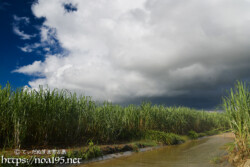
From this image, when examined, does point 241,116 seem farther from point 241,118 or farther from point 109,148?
point 109,148

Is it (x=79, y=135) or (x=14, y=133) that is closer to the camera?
(x=14, y=133)

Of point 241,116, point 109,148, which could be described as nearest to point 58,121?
point 109,148

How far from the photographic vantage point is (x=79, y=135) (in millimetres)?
5480

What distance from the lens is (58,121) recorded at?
481 cm

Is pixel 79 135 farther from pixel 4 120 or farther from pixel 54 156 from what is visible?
pixel 4 120

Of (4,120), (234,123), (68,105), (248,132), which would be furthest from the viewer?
(68,105)

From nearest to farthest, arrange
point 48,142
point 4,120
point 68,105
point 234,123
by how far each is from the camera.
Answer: point 234,123 < point 4,120 < point 48,142 < point 68,105

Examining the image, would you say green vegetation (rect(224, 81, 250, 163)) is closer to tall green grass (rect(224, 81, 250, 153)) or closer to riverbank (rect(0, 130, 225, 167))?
tall green grass (rect(224, 81, 250, 153))

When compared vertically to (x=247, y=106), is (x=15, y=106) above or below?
above

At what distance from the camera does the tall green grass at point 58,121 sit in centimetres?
411

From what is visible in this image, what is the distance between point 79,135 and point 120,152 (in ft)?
4.55

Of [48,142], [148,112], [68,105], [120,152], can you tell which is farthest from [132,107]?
[48,142]

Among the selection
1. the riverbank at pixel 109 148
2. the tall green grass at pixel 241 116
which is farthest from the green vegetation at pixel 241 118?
the riverbank at pixel 109 148

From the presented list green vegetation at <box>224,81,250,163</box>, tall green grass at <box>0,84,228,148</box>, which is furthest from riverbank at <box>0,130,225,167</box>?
green vegetation at <box>224,81,250,163</box>
